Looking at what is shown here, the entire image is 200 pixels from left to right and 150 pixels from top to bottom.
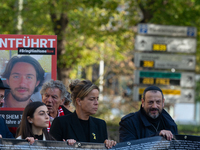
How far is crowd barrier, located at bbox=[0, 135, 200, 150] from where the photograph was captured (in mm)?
3311

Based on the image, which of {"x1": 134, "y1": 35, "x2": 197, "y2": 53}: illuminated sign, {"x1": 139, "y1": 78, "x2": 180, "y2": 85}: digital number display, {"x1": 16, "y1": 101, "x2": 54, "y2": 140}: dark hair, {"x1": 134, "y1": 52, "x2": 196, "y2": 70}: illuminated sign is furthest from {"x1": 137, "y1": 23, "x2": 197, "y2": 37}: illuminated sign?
{"x1": 16, "y1": 101, "x2": 54, "y2": 140}: dark hair

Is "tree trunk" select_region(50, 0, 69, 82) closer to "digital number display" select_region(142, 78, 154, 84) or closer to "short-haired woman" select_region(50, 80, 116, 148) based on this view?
"digital number display" select_region(142, 78, 154, 84)

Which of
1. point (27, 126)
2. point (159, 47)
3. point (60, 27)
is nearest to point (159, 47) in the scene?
point (159, 47)

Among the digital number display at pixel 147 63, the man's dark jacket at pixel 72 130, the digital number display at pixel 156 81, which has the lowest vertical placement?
the man's dark jacket at pixel 72 130

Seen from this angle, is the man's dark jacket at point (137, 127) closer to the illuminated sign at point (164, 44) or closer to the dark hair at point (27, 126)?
the dark hair at point (27, 126)

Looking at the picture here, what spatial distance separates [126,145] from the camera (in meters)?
3.68

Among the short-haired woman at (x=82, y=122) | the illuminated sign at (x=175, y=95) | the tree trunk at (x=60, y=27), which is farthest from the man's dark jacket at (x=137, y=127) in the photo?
the tree trunk at (x=60, y=27)

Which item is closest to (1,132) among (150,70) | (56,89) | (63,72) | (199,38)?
(56,89)

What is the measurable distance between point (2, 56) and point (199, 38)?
10225mm

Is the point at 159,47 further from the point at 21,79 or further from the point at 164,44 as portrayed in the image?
the point at 21,79

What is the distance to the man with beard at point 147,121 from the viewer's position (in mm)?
4148

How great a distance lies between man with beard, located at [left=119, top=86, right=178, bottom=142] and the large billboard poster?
1537 mm

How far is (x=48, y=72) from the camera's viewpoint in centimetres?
528

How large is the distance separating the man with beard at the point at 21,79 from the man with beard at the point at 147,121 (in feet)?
5.24
